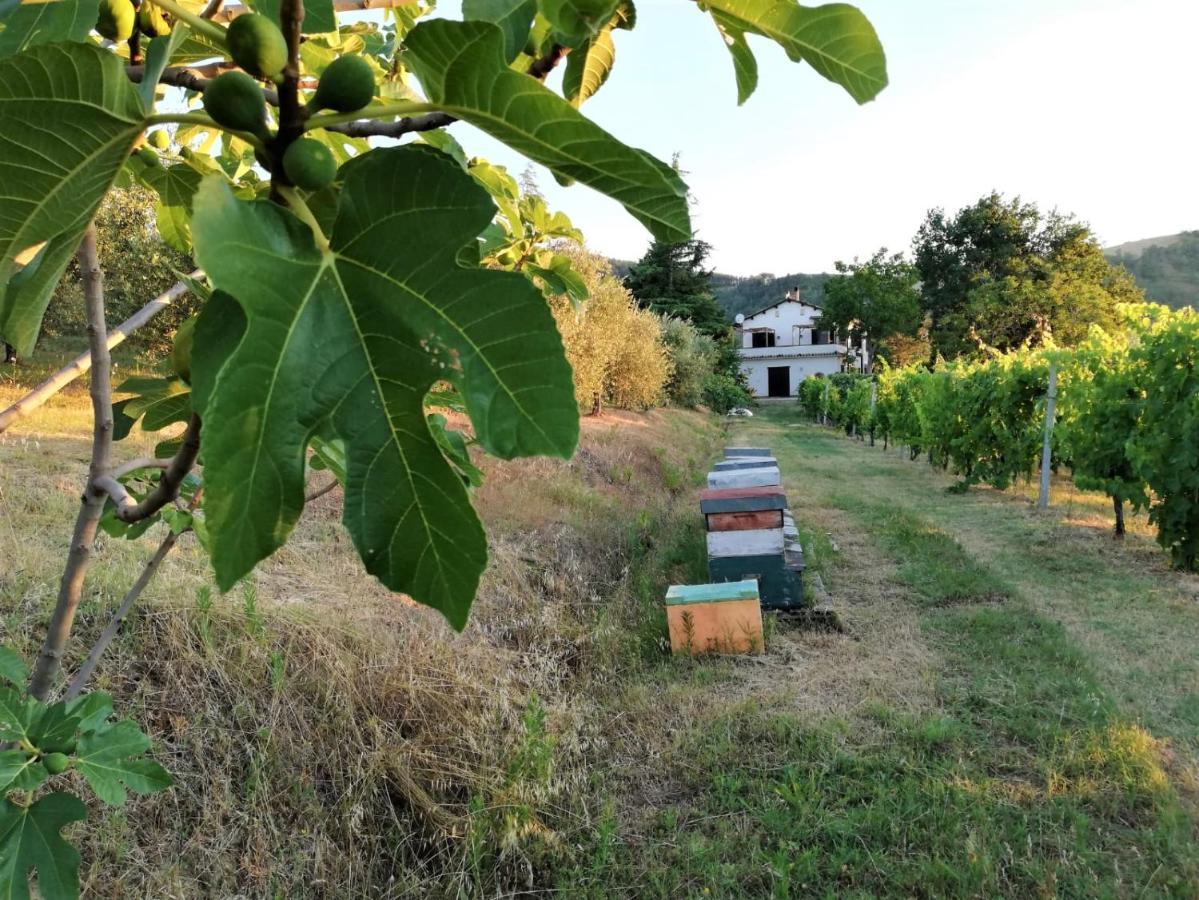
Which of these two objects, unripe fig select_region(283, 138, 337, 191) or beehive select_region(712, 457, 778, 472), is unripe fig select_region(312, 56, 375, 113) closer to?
unripe fig select_region(283, 138, 337, 191)

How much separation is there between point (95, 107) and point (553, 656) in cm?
452

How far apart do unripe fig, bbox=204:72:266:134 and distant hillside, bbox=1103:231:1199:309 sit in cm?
7802

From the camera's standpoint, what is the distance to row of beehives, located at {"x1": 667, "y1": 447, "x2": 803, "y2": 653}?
17.3 feet

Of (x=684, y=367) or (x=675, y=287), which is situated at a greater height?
(x=675, y=287)

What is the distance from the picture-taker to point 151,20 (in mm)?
902

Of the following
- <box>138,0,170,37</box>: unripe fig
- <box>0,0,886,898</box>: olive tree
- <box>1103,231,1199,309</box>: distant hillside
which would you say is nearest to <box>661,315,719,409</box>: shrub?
<box>138,0,170,37</box>: unripe fig

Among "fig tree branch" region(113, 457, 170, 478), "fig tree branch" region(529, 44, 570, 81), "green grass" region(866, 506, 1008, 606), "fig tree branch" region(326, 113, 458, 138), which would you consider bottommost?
"green grass" region(866, 506, 1008, 606)

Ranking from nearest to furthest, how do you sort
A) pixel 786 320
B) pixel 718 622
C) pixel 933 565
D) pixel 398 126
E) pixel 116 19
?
pixel 398 126
pixel 116 19
pixel 718 622
pixel 933 565
pixel 786 320

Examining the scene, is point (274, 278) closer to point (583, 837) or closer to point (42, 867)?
point (42, 867)

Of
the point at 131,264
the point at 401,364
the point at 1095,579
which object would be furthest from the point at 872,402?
the point at 401,364

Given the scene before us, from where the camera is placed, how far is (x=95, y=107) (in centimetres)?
57

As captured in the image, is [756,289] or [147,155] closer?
[147,155]

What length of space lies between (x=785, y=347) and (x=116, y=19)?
59885 mm

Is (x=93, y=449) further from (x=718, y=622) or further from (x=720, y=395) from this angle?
(x=720, y=395)
